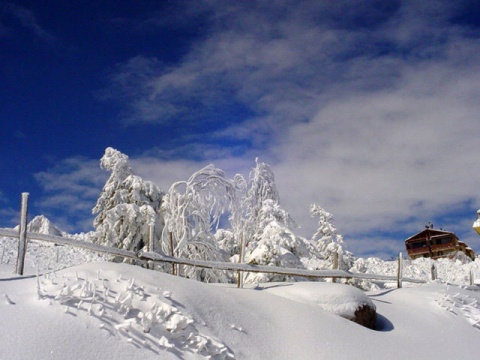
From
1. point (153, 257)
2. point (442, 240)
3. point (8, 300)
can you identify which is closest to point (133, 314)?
point (8, 300)

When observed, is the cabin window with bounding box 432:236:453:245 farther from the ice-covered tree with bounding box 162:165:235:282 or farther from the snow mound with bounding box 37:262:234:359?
the snow mound with bounding box 37:262:234:359

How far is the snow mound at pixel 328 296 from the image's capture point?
Answer: 33.8 ft

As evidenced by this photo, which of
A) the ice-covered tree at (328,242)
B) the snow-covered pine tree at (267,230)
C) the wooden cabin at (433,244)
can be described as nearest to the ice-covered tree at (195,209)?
the snow-covered pine tree at (267,230)

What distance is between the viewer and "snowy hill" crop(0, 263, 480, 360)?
6156 millimetres

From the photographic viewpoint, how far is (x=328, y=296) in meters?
10.5

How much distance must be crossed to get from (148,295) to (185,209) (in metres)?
7.86

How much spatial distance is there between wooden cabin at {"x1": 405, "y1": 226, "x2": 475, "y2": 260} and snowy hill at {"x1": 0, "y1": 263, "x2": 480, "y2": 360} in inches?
1614

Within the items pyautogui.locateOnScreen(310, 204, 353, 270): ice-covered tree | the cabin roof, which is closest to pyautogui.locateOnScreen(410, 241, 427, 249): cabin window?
the cabin roof

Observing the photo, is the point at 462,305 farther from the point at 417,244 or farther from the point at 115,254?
the point at 417,244

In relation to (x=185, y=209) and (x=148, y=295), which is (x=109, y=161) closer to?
(x=185, y=209)

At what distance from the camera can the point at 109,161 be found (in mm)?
21344

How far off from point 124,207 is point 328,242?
36.6 feet

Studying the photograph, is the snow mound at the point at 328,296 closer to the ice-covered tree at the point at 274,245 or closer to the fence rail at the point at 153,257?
the fence rail at the point at 153,257

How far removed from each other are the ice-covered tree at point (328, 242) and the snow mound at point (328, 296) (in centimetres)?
1289
